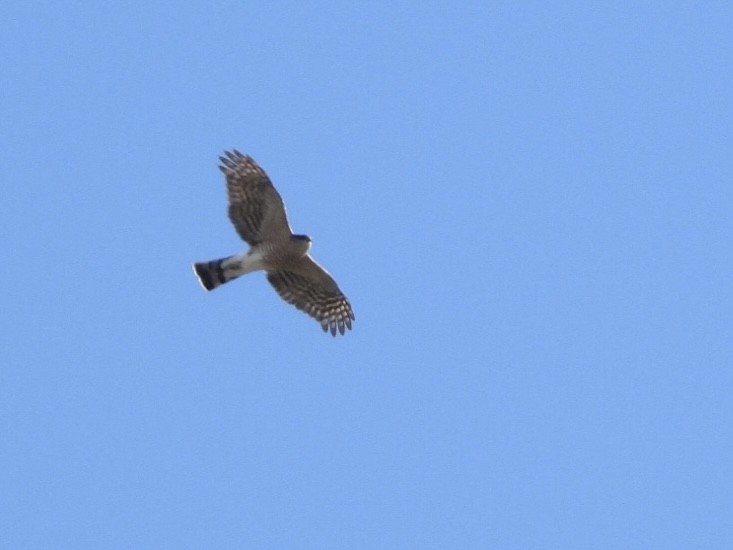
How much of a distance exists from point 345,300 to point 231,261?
1.67m

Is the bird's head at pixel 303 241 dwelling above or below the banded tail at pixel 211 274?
above

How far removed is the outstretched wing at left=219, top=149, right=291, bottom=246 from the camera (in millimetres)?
34688

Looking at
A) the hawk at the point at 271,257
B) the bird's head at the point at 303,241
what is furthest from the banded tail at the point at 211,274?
the bird's head at the point at 303,241

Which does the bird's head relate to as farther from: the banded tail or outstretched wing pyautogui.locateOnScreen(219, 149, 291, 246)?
Result: the banded tail

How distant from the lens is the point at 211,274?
116 feet

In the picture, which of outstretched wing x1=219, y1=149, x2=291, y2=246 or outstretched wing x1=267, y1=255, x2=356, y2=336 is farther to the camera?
outstretched wing x1=267, y1=255, x2=356, y2=336

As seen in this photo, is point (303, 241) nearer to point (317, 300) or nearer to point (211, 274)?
point (317, 300)

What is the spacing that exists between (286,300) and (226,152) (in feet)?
7.25

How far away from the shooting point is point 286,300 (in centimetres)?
3575

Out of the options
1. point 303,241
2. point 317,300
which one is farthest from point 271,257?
point 317,300

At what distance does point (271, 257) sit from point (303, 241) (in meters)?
0.50

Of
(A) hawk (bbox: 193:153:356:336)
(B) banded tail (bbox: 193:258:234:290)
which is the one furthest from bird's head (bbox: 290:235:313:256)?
(B) banded tail (bbox: 193:258:234:290)

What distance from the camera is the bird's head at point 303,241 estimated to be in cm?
3488

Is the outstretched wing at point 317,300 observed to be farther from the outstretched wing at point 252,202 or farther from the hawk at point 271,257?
the outstretched wing at point 252,202
